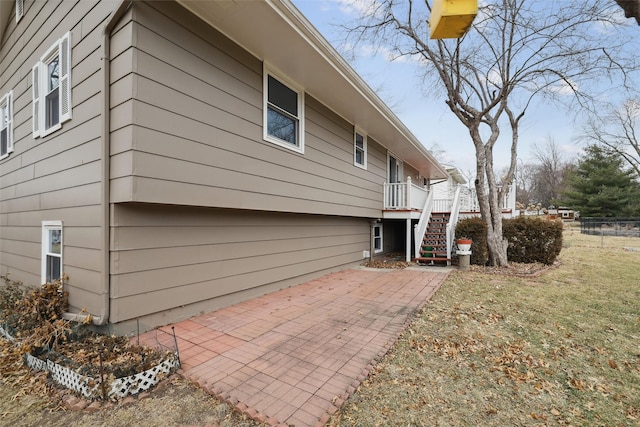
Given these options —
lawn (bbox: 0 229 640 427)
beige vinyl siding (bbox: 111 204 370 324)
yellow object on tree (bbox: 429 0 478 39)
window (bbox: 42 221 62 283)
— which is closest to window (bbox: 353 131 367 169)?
beige vinyl siding (bbox: 111 204 370 324)

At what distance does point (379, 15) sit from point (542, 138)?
156 feet

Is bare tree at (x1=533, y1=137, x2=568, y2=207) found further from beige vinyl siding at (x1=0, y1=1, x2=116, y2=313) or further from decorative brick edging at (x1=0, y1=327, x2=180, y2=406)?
decorative brick edging at (x1=0, y1=327, x2=180, y2=406)

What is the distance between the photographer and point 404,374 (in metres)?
→ 2.89

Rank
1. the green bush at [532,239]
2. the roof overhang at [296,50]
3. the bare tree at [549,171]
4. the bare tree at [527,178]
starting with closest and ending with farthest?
the roof overhang at [296,50]
the green bush at [532,239]
the bare tree at [549,171]
the bare tree at [527,178]

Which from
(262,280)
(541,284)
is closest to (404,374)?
(262,280)

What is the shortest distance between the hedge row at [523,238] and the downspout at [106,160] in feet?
28.1

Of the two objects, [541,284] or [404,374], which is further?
[541,284]

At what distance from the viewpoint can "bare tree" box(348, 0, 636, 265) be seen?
23.5 ft

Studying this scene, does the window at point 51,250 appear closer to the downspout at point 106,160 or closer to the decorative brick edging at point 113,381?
the downspout at point 106,160

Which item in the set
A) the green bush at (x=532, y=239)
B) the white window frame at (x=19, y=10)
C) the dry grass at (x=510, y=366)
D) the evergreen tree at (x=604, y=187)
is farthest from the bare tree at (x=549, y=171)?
the white window frame at (x=19, y=10)

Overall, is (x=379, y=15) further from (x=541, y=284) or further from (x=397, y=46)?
(x=541, y=284)

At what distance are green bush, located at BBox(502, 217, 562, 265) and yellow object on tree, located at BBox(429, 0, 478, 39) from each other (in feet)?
31.2

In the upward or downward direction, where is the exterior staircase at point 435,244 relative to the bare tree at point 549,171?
downward

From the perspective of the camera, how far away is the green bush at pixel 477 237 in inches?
342
